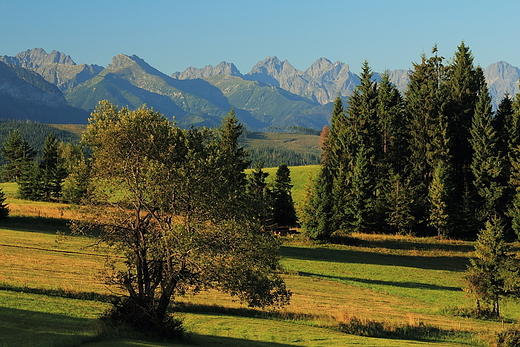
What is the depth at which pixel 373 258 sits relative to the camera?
249 ft

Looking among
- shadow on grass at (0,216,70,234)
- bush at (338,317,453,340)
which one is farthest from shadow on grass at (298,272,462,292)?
shadow on grass at (0,216,70,234)

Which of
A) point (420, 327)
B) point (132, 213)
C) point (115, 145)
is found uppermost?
point (115, 145)

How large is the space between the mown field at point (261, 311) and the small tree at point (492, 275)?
2.25m

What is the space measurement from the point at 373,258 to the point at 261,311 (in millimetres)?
39092

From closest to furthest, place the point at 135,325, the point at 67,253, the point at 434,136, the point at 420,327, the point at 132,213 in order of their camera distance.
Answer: the point at 135,325 → the point at 132,213 → the point at 420,327 → the point at 67,253 → the point at 434,136

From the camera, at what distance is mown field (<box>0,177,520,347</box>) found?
27.7 m

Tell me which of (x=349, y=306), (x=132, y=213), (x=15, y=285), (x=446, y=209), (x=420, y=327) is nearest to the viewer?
(x=132, y=213)

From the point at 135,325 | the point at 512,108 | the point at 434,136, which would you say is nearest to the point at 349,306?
the point at 135,325

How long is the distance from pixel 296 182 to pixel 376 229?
209ft

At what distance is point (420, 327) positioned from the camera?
38500 millimetres

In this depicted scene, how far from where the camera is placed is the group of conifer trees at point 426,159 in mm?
94188

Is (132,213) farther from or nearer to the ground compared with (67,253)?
farther from the ground

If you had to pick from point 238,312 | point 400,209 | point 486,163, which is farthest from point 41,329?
point 486,163

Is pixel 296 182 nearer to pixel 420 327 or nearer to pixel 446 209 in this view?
pixel 446 209
